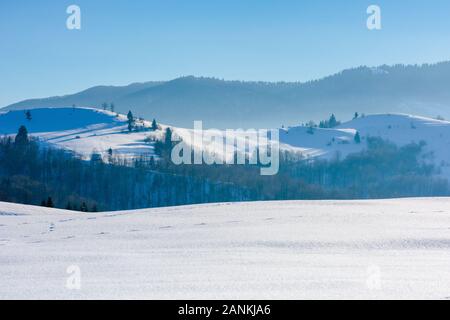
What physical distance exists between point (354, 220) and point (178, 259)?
9.73 m

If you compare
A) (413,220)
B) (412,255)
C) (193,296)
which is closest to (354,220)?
(413,220)

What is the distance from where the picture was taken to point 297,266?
1262 centimetres

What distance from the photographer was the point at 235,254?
14.4 metres

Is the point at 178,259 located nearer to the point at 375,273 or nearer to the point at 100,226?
the point at 375,273

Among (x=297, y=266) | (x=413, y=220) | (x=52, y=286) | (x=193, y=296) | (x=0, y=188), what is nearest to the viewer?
(x=193, y=296)

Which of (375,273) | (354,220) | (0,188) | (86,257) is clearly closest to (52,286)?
(86,257)

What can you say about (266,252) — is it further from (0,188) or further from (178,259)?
(0,188)

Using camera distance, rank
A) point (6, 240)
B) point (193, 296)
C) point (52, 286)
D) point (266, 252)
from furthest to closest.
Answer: point (6, 240), point (266, 252), point (52, 286), point (193, 296)

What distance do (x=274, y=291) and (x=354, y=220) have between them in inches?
490

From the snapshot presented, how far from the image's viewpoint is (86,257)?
1419 cm

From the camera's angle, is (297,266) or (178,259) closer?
(297,266)

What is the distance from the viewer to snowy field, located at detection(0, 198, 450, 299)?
399 inches

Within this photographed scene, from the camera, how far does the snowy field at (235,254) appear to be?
1014 cm

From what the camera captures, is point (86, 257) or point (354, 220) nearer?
point (86, 257)
